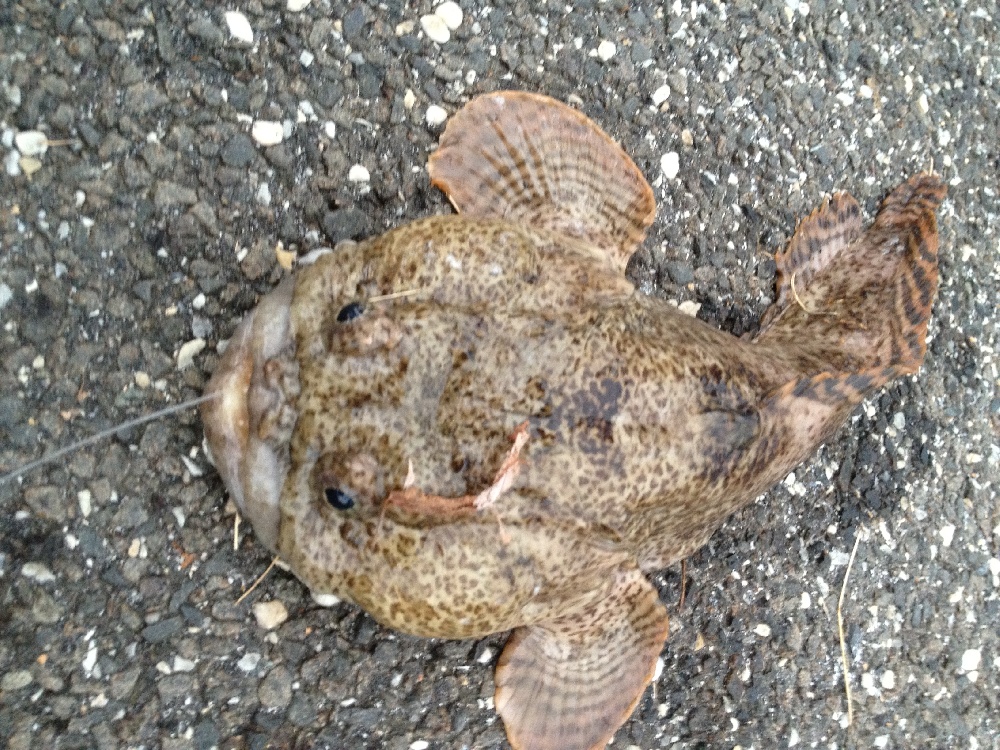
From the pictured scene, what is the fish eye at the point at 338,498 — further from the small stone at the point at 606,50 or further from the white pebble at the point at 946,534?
the white pebble at the point at 946,534

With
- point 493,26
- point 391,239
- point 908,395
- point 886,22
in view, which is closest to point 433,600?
point 391,239

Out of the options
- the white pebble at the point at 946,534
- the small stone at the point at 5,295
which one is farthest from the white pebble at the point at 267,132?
the white pebble at the point at 946,534

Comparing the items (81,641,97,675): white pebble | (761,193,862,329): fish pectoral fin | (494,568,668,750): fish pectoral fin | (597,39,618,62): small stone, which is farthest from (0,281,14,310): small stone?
(761,193,862,329): fish pectoral fin

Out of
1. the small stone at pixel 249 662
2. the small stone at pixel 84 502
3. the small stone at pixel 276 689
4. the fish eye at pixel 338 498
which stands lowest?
the small stone at pixel 276 689

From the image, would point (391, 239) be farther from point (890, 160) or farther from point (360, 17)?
point (890, 160)

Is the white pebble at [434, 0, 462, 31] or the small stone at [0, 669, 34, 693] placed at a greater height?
the white pebble at [434, 0, 462, 31]

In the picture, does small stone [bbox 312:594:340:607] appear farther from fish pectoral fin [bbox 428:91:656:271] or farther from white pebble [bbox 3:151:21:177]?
Result: white pebble [bbox 3:151:21:177]
